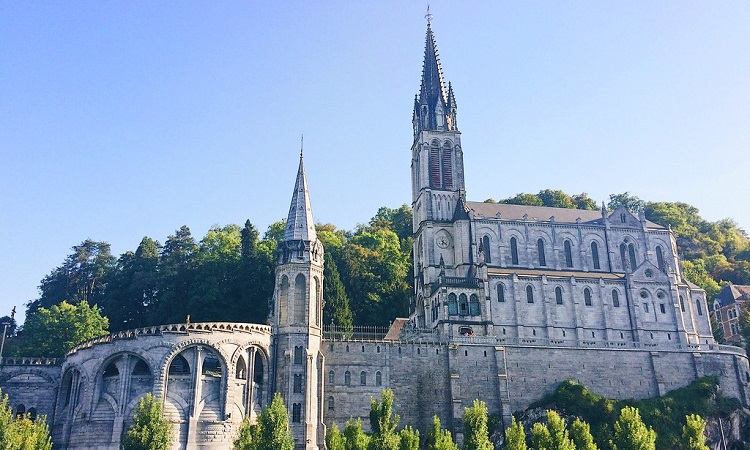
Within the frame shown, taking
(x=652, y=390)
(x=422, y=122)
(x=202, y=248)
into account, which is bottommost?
(x=652, y=390)

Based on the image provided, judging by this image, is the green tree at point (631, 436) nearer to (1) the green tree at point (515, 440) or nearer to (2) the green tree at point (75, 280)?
(1) the green tree at point (515, 440)

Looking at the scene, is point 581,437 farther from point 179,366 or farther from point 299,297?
point 179,366

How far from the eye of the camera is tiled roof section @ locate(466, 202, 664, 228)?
68500mm

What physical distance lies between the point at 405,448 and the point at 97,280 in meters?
53.7

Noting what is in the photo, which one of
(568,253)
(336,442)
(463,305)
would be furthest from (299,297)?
(568,253)

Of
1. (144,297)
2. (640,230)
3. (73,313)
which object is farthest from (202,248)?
(640,230)

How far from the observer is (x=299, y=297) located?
51875 millimetres

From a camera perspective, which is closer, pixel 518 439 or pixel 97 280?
pixel 518 439

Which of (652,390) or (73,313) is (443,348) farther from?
(73,313)

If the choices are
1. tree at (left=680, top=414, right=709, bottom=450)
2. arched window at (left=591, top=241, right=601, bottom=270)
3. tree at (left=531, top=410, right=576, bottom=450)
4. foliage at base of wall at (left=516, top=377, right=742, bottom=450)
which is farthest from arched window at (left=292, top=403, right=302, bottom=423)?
arched window at (left=591, top=241, right=601, bottom=270)

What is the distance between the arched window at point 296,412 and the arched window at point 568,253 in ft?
102

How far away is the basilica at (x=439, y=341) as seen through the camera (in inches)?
1884

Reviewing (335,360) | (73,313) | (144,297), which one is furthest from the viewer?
(144,297)

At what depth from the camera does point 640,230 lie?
69312mm
